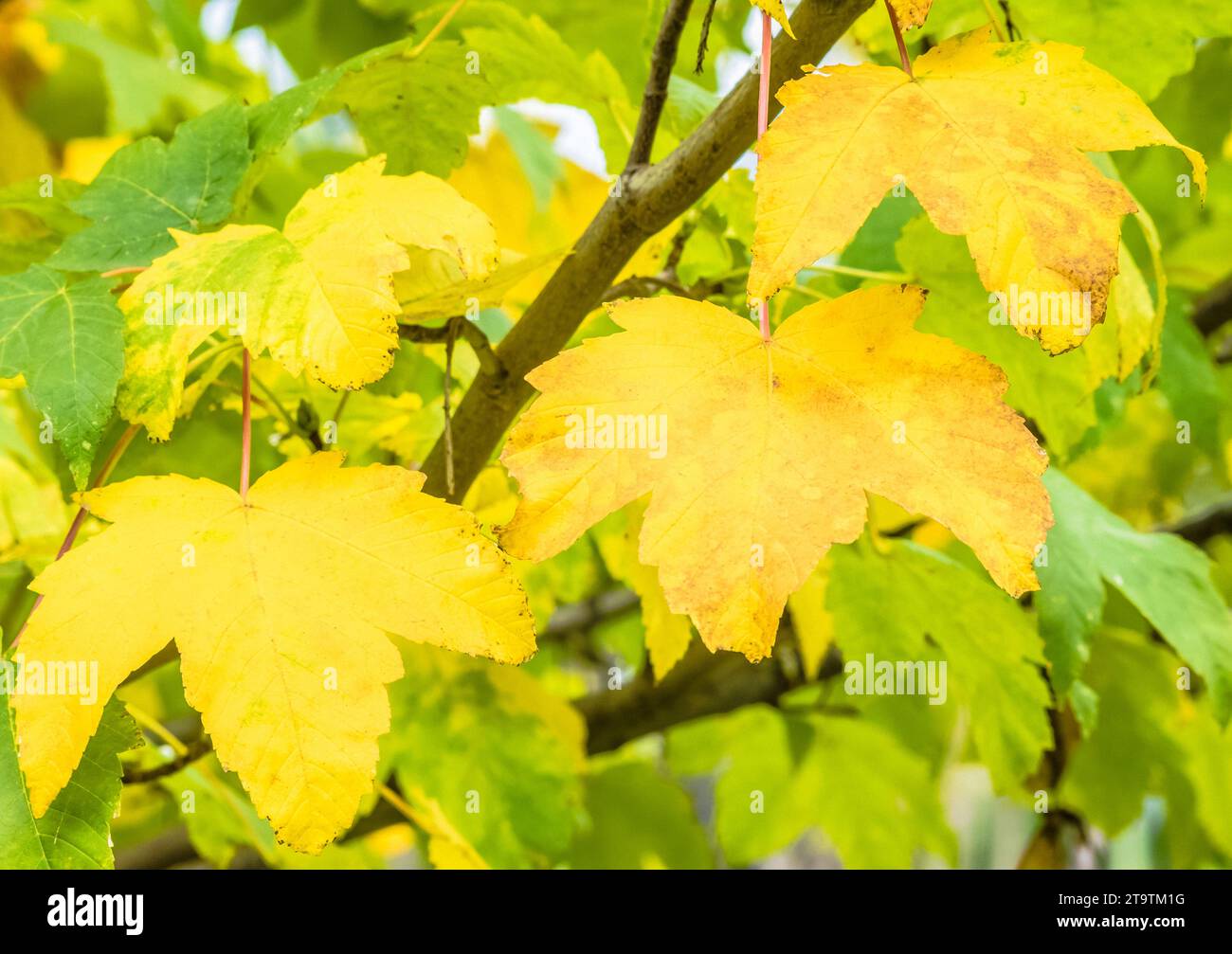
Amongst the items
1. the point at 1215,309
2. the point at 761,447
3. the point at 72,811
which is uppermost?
the point at 1215,309

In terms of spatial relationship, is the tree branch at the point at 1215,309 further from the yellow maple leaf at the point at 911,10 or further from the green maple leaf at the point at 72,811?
the green maple leaf at the point at 72,811

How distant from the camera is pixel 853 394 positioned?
0.48 m

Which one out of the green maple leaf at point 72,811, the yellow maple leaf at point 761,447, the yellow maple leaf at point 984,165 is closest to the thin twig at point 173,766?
the green maple leaf at point 72,811

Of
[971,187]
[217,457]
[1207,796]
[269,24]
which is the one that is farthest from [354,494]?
[1207,796]

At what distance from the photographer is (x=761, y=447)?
1.48 ft

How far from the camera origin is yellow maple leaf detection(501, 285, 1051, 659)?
42 cm

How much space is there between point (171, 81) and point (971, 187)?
1.01m

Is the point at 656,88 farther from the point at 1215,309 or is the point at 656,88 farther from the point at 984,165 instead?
the point at 1215,309

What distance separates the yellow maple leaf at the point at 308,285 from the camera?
461 millimetres

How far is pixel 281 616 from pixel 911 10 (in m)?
0.34

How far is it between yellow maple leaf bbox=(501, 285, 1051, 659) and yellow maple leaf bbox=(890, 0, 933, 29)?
0.10 m

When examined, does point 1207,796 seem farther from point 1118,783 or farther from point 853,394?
point 853,394

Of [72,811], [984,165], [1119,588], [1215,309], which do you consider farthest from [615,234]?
[1215,309]

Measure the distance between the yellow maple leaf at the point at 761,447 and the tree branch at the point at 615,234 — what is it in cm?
9
